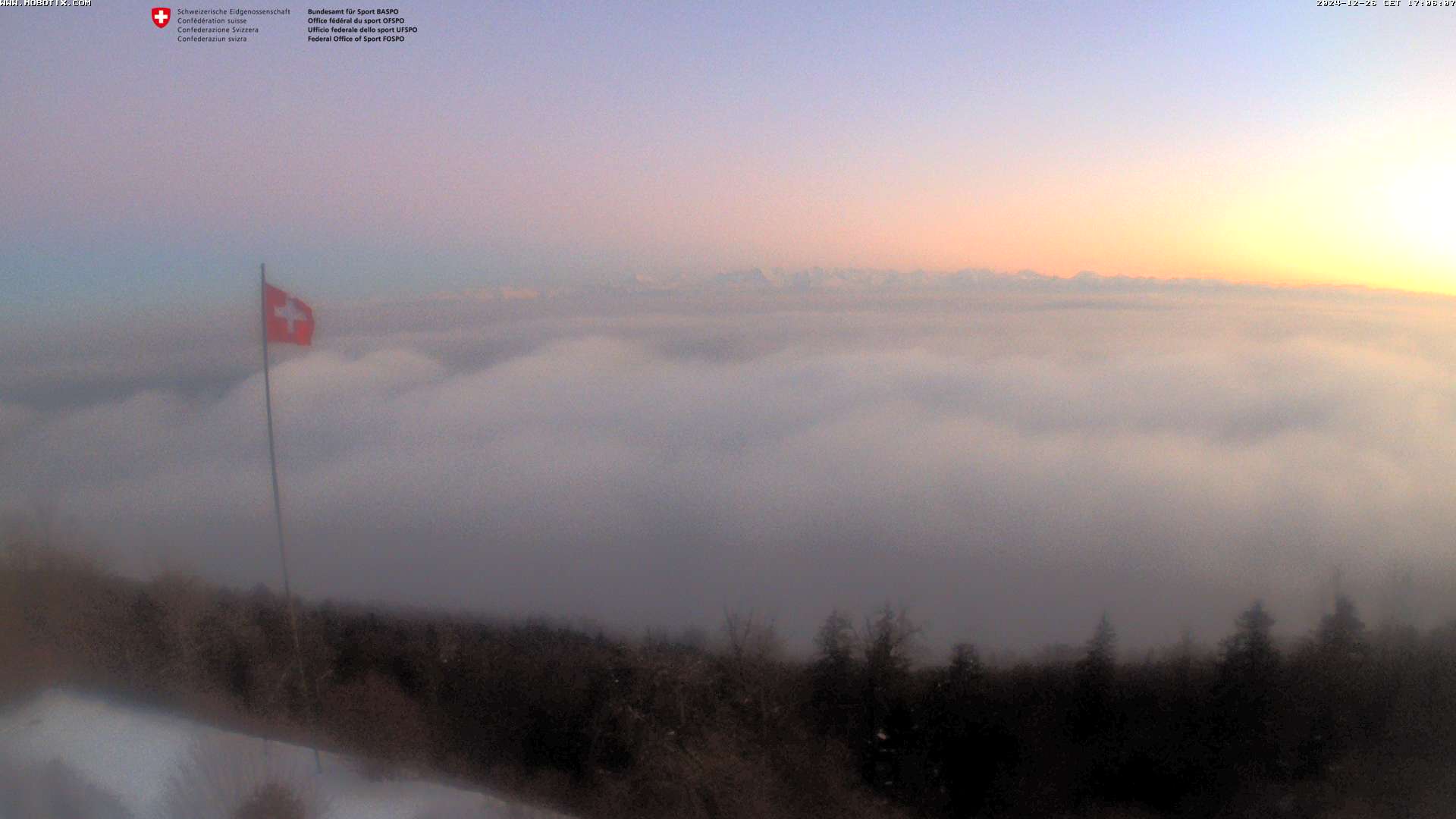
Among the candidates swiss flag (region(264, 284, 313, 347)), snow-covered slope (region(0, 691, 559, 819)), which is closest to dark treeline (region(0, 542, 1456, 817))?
snow-covered slope (region(0, 691, 559, 819))

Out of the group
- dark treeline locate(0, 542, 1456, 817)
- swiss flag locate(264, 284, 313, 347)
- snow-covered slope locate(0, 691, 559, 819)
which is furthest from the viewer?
dark treeline locate(0, 542, 1456, 817)

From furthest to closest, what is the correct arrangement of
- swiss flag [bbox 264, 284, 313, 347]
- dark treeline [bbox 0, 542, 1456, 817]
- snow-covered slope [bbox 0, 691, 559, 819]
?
dark treeline [bbox 0, 542, 1456, 817]
swiss flag [bbox 264, 284, 313, 347]
snow-covered slope [bbox 0, 691, 559, 819]

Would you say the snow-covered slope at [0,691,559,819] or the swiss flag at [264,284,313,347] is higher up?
the swiss flag at [264,284,313,347]

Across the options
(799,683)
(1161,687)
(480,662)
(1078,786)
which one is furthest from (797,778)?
(1161,687)

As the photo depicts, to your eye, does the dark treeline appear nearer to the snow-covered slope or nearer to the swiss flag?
the snow-covered slope

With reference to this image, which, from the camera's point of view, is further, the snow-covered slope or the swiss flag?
the swiss flag
